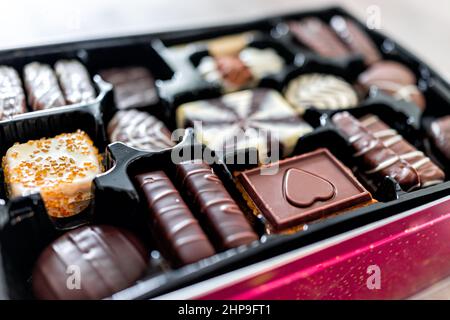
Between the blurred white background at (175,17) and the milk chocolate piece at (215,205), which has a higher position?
the blurred white background at (175,17)

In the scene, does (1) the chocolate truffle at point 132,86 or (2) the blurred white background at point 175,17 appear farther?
(2) the blurred white background at point 175,17

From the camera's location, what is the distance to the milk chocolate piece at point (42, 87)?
5.38 ft

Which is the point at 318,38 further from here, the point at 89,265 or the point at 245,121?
the point at 89,265

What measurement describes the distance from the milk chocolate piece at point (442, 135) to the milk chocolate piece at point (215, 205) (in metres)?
0.84

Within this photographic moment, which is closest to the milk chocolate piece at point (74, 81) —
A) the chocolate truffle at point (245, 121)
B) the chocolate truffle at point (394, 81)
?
the chocolate truffle at point (245, 121)

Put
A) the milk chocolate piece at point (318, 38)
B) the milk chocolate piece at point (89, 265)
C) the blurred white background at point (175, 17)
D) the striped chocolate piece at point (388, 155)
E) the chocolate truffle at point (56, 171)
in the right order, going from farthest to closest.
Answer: the blurred white background at point (175, 17) → the milk chocolate piece at point (318, 38) → the striped chocolate piece at point (388, 155) → the chocolate truffle at point (56, 171) → the milk chocolate piece at point (89, 265)

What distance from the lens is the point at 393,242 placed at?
4.58 ft

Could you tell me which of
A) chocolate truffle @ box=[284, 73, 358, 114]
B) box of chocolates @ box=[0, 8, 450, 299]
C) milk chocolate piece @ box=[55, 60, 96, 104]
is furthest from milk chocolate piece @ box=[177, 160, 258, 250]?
chocolate truffle @ box=[284, 73, 358, 114]

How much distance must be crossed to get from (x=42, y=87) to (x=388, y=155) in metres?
1.12

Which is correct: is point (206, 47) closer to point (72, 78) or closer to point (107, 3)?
point (72, 78)

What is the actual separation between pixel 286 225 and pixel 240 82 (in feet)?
2.60

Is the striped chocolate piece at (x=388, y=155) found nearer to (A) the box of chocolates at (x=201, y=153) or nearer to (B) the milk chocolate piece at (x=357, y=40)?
(A) the box of chocolates at (x=201, y=153)

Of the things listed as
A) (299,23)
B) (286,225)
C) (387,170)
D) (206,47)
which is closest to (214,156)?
(286,225)

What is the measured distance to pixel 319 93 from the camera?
197 cm
